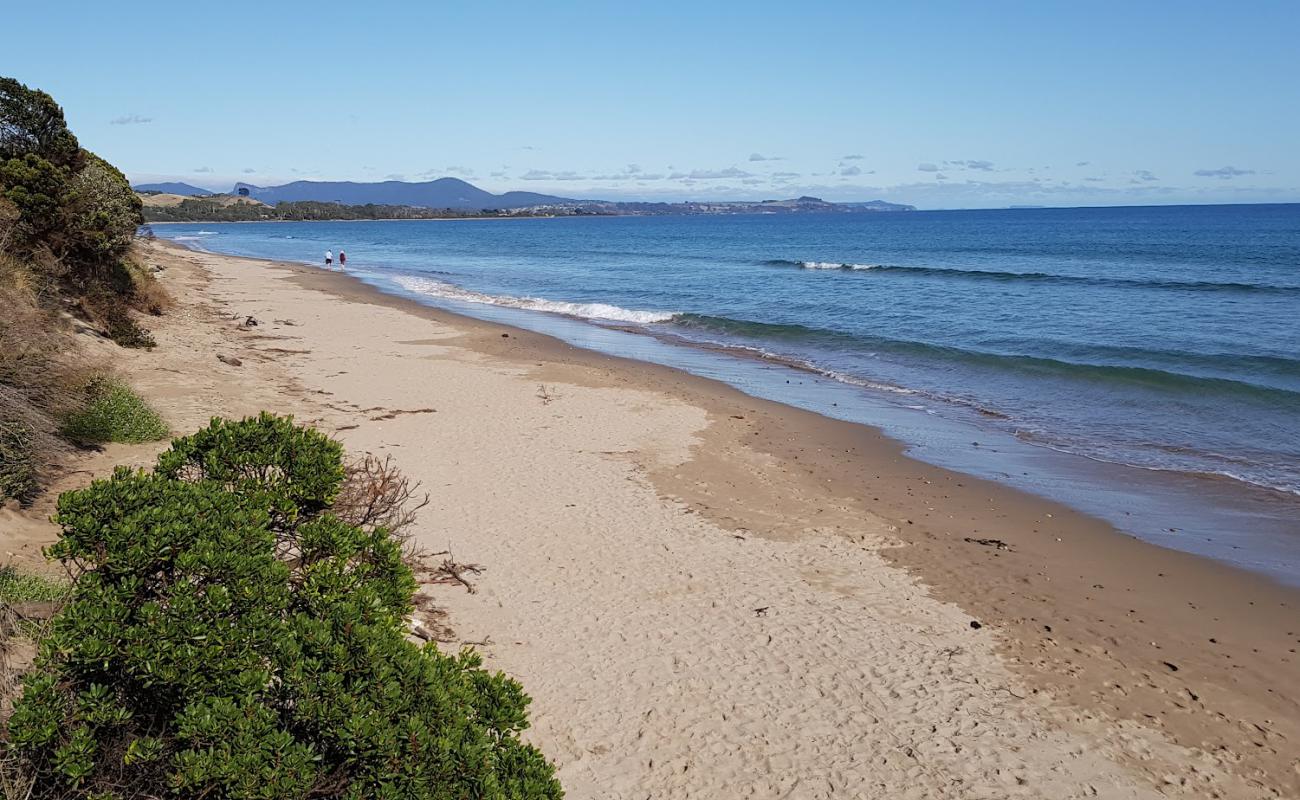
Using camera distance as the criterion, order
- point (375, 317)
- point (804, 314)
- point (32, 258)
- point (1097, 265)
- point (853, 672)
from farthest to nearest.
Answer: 1. point (1097, 265)
2. point (804, 314)
3. point (375, 317)
4. point (32, 258)
5. point (853, 672)

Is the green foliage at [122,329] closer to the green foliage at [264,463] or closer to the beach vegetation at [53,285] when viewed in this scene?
the beach vegetation at [53,285]

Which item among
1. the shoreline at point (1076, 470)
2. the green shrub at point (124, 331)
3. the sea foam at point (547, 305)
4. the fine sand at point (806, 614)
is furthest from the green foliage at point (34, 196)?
the sea foam at point (547, 305)

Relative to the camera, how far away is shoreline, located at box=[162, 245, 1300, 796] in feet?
21.9

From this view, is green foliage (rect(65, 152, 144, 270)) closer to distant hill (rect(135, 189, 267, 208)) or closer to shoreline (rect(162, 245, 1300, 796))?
shoreline (rect(162, 245, 1300, 796))

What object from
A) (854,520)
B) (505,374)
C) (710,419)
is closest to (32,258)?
(505,374)

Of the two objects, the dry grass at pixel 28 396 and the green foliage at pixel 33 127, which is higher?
the green foliage at pixel 33 127

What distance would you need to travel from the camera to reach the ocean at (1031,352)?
40.3 ft

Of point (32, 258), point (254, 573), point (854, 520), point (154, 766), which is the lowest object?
point (854, 520)

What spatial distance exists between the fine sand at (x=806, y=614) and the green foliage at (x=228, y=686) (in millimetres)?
1960

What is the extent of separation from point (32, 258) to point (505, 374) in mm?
8495

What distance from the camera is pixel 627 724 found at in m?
6.03

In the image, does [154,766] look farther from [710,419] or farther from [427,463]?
[710,419]

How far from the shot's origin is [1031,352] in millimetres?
23047

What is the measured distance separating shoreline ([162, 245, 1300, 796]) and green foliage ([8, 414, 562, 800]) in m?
5.02
